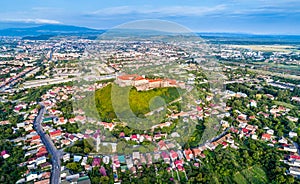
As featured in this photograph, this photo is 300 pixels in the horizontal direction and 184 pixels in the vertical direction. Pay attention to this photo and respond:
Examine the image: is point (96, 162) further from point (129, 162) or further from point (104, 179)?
point (129, 162)

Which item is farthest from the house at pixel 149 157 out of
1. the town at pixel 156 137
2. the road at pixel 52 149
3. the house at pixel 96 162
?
the road at pixel 52 149

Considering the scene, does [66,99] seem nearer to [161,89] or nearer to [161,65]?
[161,89]

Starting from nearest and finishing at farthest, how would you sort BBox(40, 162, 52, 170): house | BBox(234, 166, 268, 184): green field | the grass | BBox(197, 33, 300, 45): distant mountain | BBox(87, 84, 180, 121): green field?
BBox(234, 166, 268, 184): green field
BBox(40, 162, 52, 170): house
BBox(87, 84, 180, 121): green field
the grass
BBox(197, 33, 300, 45): distant mountain

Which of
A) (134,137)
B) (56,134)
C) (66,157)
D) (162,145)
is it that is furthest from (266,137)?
(56,134)

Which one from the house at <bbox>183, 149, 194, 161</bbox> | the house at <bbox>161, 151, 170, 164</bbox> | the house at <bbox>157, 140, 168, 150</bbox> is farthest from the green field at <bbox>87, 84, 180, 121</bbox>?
the house at <bbox>183, 149, 194, 161</bbox>

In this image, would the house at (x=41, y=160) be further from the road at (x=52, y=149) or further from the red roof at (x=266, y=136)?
the red roof at (x=266, y=136)

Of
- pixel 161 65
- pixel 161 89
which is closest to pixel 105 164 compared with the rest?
pixel 161 89

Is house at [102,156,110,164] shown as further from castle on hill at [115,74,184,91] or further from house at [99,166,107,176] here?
castle on hill at [115,74,184,91]
